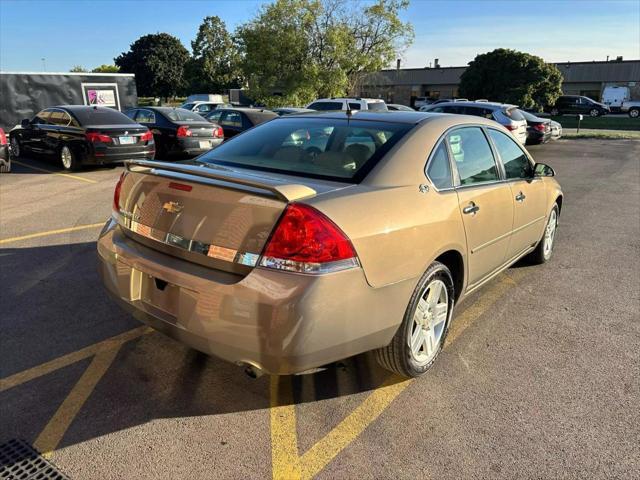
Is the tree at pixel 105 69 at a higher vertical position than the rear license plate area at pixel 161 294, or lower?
higher

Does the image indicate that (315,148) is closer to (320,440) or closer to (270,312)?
(270,312)

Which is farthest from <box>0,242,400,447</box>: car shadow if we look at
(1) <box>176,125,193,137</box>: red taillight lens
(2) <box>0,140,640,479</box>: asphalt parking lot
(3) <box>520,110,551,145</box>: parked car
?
(3) <box>520,110,551,145</box>: parked car

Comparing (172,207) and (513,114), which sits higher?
(513,114)

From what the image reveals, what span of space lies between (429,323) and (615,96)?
55717mm

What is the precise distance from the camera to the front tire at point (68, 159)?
10.6m

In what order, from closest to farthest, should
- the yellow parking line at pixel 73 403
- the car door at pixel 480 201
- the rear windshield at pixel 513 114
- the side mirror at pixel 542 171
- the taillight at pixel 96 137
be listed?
the yellow parking line at pixel 73 403, the car door at pixel 480 201, the side mirror at pixel 542 171, the taillight at pixel 96 137, the rear windshield at pixel 513 114

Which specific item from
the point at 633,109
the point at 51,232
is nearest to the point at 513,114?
the point at 51,232

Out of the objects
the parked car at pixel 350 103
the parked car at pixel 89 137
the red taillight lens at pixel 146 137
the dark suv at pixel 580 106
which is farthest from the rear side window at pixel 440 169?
the dark suv at pixel 580 106

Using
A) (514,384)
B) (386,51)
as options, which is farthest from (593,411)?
(386,51)

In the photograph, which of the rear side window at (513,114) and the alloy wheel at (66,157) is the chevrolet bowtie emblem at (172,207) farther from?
the rear side window at (513,114)

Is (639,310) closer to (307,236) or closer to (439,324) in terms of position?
(439,324)

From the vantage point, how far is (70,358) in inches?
126

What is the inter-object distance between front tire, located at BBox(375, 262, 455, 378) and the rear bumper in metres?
0.14

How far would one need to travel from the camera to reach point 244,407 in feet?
9.09
